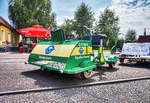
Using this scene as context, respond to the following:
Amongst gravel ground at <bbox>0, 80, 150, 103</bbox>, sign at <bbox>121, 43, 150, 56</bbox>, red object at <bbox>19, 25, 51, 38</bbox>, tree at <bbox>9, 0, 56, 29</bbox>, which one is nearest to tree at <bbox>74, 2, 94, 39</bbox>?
tree at <bbox>9, 0, 56, 29</bbox>

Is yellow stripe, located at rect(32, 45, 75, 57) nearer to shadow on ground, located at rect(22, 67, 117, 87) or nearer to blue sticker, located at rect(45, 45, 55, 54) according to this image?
blue sticker, located at rect(45, 45, 55, 54)

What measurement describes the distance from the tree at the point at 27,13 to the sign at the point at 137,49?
18.4m

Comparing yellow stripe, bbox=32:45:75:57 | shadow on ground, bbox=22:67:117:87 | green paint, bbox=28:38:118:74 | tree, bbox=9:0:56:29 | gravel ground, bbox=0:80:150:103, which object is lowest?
gravel ground, bbox=0:80:150:103

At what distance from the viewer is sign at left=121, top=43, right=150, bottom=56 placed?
715 centimetres

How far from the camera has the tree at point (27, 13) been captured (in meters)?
21.4

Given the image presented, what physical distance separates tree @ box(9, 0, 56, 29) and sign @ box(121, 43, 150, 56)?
1837 cm

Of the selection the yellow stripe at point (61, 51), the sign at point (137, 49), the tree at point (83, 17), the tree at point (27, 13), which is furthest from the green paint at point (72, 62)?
the tree at point (83, 17)

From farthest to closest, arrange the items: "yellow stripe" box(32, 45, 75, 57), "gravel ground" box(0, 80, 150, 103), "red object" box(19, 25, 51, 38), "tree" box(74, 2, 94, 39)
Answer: "tree" box(74, 2, 94, 39), "red object" box(19, 25, 51, 38), "yellow stripe" box(32, 45, 75, 57), "gravel ground" box(0, 80, 150, 103)

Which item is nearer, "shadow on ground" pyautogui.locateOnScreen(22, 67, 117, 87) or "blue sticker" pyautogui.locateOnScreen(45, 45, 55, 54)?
"shadow on ground" pyautogui.locateOnScreen(22, 67, 117, 87)

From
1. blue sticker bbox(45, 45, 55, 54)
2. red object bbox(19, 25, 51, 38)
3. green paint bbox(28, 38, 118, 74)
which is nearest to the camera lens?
green paint bbox(28, 38, 118, 74)

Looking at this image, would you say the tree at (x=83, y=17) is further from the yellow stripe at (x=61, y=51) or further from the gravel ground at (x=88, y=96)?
the gravel ground at (x=88, y=96)

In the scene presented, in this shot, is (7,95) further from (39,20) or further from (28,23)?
(39,20)

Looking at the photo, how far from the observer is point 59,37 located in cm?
443

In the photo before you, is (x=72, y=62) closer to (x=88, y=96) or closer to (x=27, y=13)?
(x=88, y=96)
